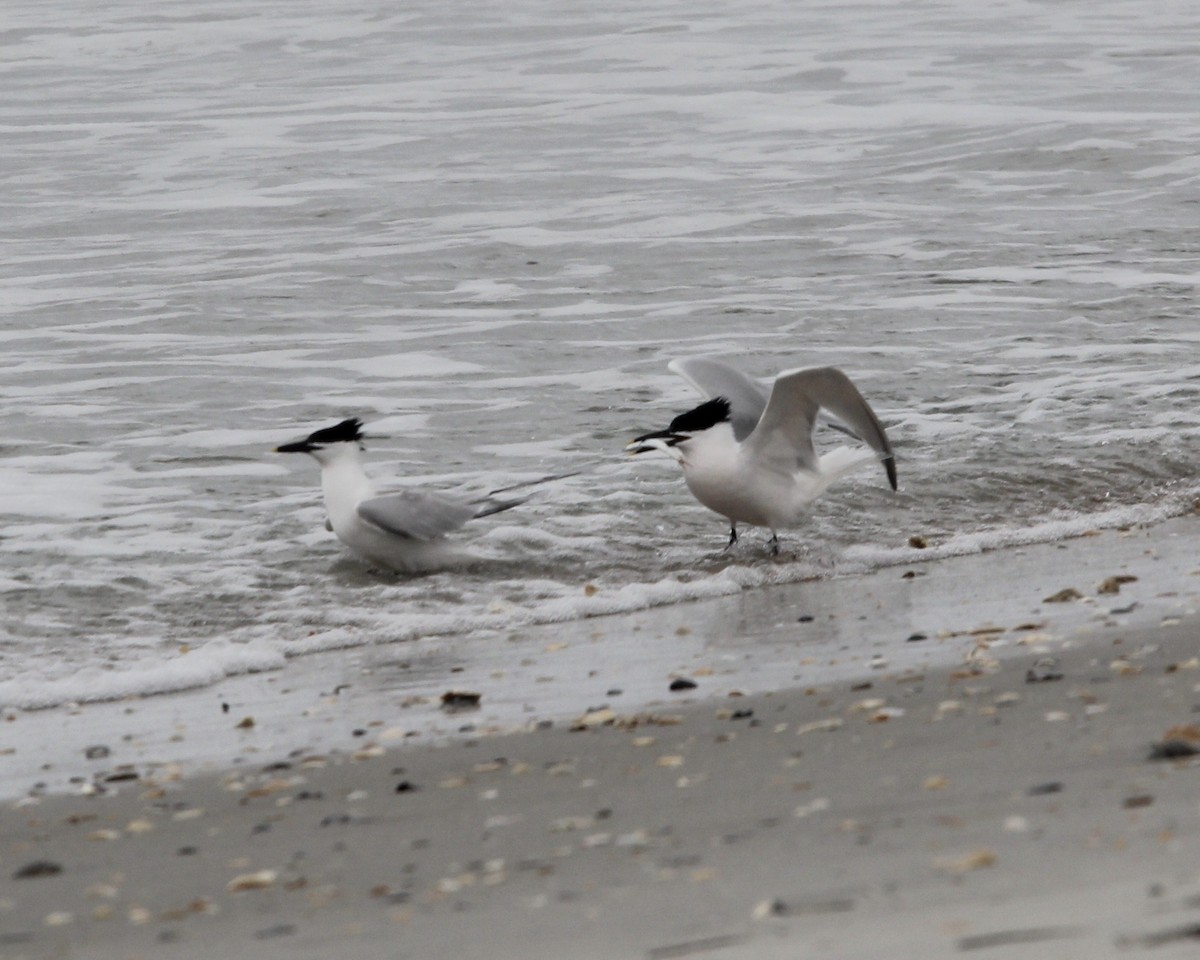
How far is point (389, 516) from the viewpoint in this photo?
7375mm

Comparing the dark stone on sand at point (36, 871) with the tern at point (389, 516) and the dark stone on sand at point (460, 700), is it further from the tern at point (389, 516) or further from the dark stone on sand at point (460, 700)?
the tern at point (389, 516)

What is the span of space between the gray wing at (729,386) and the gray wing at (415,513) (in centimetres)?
150

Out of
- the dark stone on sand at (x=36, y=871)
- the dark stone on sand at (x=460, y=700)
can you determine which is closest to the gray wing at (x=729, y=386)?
the dark stone on sand at (x=460, y=700)

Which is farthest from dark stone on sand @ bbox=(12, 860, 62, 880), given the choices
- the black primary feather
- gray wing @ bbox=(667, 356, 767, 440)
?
gray wing @ bbox=(667, 356, 767, 440)

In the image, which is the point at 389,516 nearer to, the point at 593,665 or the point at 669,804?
the point at 593,665

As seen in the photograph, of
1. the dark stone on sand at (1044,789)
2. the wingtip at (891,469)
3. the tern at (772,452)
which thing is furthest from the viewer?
the wingtip at (891,469)

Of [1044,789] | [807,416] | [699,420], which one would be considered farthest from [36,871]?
[807,416]

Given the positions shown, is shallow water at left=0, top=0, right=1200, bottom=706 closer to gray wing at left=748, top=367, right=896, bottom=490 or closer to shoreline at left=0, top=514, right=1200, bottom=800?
shoreline at left=0, top=514, right=1200, bottom=800

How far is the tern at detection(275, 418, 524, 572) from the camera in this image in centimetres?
741

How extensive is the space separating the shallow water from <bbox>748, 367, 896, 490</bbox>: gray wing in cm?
41

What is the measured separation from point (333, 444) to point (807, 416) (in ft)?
6.68

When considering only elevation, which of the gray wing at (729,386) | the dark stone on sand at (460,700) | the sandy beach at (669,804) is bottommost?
the gray wing at (729,386)

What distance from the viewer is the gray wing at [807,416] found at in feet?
24.7

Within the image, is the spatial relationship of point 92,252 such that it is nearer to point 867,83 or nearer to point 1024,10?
point 867,83
